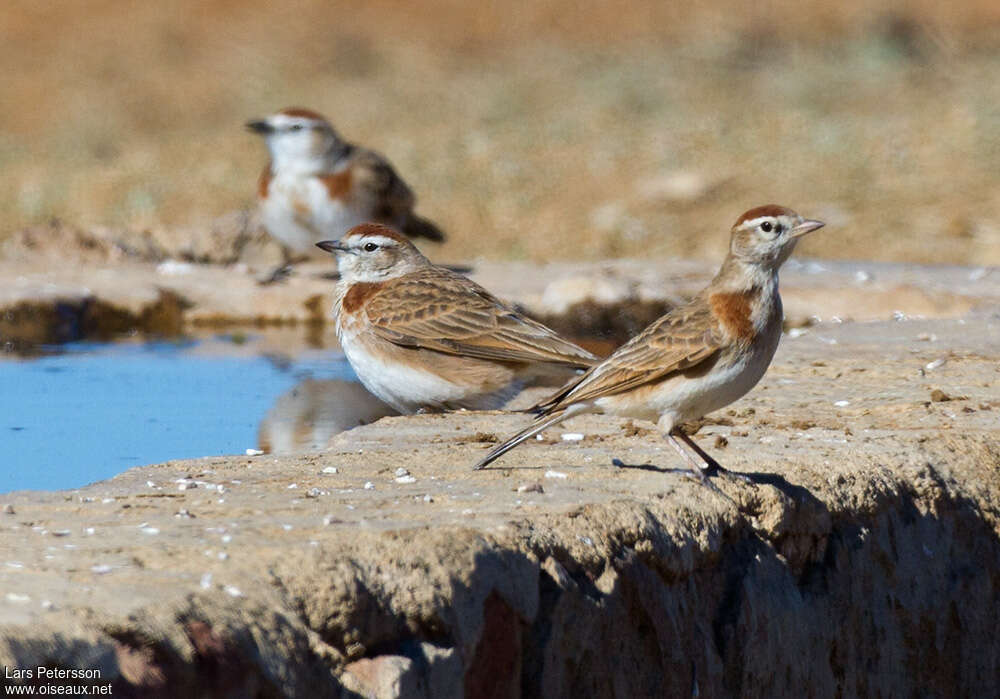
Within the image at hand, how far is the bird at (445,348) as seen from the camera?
22.6 feet

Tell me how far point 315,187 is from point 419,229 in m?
1.27

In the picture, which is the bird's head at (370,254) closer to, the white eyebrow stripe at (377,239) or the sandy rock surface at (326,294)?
the white eyebrow stripe at (377,239)

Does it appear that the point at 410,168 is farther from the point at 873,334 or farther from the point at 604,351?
the point at 873,334

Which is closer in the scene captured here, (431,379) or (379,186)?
(431,379)

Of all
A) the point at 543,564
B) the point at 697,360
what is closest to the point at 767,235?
the point at 697,360

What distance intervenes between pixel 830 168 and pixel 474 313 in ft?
35.1

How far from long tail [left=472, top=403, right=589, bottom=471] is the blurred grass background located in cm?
940

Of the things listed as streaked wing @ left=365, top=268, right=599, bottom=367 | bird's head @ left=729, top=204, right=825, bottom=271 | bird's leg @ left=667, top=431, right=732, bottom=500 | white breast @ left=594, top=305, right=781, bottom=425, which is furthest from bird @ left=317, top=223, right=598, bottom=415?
bird's leg @ left=667, top=431, right=732, bottom=500

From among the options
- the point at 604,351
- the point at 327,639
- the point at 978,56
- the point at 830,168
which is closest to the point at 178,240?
the point at 604,351

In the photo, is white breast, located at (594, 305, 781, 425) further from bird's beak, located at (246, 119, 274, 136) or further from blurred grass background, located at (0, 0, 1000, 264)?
blurred grass background, located at (0, 0, 1000, 264)

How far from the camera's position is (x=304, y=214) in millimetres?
11062

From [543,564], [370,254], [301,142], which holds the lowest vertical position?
[543,564]

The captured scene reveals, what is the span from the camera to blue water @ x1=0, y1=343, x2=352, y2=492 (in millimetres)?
6508

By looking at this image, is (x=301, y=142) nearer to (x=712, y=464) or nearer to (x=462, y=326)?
(x=462, y=326)
